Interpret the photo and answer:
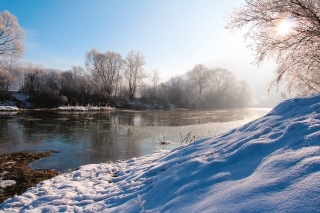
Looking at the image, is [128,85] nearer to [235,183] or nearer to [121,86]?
[121,86]

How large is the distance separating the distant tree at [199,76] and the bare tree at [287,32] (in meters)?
57.6

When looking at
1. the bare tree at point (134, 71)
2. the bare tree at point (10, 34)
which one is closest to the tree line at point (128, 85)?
the bare tree at point (134, 71)

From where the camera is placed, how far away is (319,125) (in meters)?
3.31

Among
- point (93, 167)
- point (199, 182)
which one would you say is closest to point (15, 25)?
point (93, 167)

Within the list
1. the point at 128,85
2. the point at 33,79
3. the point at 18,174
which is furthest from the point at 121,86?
the point at 18,174

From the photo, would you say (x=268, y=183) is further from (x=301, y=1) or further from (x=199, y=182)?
(x=301, y=1)

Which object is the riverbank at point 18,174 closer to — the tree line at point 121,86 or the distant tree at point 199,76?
the tree line at point 121,86

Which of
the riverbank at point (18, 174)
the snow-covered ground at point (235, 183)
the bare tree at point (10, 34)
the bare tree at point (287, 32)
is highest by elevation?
the bare tree at point (10, 34)

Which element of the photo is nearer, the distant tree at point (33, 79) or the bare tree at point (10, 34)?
the bare tree at point (10, 34)

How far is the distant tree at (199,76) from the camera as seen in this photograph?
67125 millimetres

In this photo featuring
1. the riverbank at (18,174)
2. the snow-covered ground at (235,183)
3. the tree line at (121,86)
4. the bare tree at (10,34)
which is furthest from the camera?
the tree line at (121,86)

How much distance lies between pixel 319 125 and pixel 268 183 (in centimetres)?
163

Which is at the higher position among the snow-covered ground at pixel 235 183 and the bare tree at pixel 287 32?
the bare tree at pixel 287 32

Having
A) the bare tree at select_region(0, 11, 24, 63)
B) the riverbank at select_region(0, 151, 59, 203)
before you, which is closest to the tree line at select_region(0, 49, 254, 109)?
the bare tree at select_region(0, 11, 24, 63)
